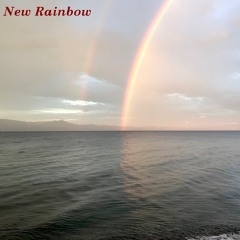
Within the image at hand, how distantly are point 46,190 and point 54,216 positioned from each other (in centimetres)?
890

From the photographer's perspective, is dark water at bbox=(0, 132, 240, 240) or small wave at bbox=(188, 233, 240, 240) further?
dark water at bbox=(0, 132, 240, 240)

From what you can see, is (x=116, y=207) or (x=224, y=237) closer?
(x=224, y=237)

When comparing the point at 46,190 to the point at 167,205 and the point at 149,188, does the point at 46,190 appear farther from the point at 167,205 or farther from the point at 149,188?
the point at 167,205

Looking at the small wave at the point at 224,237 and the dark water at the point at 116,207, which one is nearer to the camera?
the small wave at the point at 224,237

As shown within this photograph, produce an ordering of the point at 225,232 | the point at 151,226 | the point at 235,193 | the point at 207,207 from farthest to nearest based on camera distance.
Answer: the point at 235,193 < the point at 207,207 < the point at 151,226 < the point at 225,232

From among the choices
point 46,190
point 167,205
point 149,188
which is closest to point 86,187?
point 46,190

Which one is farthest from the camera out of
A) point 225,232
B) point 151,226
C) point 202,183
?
point 202,183

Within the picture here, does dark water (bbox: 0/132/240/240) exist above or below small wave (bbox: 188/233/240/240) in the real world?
below

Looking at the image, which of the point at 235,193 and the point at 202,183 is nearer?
the point at 235,193

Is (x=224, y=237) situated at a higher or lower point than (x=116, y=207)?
higher

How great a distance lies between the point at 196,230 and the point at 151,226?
2.50 metres

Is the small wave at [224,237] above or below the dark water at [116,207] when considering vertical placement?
above

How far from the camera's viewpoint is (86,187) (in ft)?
95.7

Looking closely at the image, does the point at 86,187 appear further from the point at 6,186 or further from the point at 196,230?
the point at 196,230
